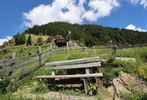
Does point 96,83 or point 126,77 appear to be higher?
point 126,77

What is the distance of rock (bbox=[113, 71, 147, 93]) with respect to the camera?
2703 millimetres

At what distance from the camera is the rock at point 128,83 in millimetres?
2703

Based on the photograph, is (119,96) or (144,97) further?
(119,96)

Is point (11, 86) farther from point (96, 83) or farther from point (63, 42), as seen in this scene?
point (63, 42)

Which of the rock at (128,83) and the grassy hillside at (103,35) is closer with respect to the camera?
the rock at (128,83)

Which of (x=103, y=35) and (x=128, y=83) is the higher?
(x=103, y=35)

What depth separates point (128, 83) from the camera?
2.95m

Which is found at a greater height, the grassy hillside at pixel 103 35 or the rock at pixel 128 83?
the grassy hillside at pixel 103 35

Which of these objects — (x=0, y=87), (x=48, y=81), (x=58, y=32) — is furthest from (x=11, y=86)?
(x=58, y=32)

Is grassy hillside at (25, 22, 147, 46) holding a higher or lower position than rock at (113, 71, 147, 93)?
higher

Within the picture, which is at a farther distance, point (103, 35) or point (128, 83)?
point (103, 35)

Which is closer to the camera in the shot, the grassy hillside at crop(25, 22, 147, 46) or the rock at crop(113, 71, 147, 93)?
the rock at crop(113, 71, 147, 93)

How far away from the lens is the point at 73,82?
3398mm

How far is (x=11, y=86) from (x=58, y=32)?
112 metres
